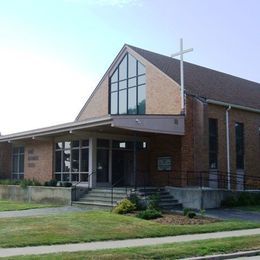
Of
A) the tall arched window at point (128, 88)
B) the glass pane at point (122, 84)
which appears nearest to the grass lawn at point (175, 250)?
the tall arched window at point (128, 88)

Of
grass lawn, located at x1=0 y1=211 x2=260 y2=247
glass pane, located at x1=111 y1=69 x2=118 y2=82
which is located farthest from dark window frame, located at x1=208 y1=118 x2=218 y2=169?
grass lawn, located at x1=0 y1=211 x2=260 y2=247

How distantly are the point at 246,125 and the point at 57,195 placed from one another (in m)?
11.7

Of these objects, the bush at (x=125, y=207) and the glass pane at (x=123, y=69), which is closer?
the bush at (x=125, y=207)

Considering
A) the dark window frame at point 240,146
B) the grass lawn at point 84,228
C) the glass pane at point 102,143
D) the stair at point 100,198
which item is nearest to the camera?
the grass lawn at point 84,228

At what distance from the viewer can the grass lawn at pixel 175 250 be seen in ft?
35.1

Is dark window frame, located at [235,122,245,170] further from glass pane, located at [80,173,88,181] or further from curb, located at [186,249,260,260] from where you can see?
curb, located at [186,249,260,260]

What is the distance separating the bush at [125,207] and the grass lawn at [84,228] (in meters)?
0.95

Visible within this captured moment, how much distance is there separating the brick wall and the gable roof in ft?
27.2

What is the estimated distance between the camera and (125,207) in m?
19.5

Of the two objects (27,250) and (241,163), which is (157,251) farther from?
(241,163)

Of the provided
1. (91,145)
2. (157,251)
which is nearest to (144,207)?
(91,145)

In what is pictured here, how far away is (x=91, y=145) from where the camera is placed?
2545 centimetres

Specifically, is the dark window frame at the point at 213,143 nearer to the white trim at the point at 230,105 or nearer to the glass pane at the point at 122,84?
the white trim at the point at 230,105

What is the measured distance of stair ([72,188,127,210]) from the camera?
71.7 ft
